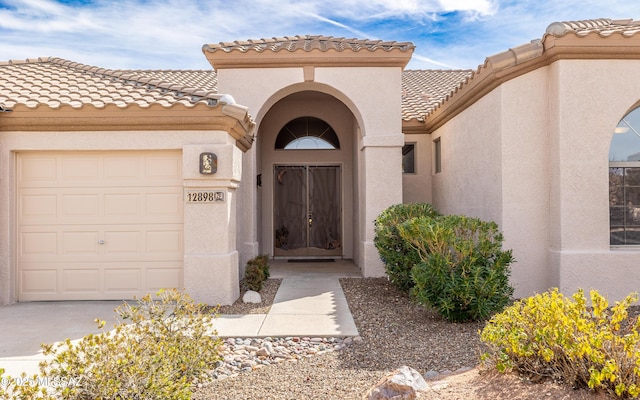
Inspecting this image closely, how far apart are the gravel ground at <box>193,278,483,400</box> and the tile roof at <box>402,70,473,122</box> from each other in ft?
25.0

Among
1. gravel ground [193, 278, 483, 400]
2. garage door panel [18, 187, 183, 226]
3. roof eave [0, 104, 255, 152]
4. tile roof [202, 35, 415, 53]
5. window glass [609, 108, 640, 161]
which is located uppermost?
tile roof [202, 35, 415, 53]

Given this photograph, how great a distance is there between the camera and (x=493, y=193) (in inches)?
361

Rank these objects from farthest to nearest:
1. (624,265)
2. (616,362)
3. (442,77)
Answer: (442,77), (624,265), (616,362)

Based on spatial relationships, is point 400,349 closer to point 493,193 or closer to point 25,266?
point 493,193

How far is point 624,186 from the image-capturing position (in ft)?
28.0

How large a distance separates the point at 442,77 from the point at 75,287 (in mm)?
14275

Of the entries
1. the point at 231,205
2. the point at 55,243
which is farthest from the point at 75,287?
the point at 231,205

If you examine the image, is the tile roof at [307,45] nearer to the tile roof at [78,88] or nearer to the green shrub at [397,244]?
the tile roof at [78,88]

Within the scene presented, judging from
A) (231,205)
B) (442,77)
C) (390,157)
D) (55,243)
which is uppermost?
(442,77)

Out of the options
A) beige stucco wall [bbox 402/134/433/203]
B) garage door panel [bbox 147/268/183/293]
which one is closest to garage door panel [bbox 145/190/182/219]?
garage door panel [bbox 147/268/183/293]

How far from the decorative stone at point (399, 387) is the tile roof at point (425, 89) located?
1028cm

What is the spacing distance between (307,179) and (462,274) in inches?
346

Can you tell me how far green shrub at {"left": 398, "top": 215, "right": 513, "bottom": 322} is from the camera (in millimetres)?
6922

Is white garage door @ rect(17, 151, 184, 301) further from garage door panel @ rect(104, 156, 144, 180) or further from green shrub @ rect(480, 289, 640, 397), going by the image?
green shrub @ rect(480, 289, 640, 397)
